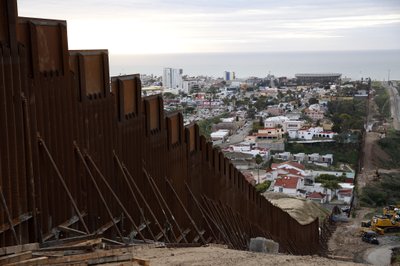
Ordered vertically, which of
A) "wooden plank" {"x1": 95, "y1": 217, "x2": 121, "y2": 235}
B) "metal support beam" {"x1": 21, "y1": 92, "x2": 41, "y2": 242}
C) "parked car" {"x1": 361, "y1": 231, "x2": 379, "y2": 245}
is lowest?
"parked car" {"x1": 361, "y1": 231, "x2": 379, "y2": 245}

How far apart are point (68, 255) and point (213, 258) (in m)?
4.43

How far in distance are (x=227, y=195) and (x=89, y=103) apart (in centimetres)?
1412

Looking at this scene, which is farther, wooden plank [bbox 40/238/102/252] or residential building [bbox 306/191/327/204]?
residential building [bbox 306/191/327/204]

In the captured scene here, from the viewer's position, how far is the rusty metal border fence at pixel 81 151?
1103cm

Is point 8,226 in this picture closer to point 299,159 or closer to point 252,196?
point 252,196

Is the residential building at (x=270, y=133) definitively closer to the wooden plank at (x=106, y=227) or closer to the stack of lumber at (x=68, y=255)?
the wooden plank at (x=106, y=227)

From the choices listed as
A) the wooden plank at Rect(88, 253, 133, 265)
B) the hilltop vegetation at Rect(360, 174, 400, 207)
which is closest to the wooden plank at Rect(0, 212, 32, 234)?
the wooden plank at Rect(88, 253, 133, 265)

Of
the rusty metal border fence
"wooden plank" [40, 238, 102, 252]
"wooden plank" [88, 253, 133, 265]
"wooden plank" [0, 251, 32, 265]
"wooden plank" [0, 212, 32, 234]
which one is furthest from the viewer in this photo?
the rusty metal border fence

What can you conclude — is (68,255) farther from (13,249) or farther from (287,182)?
(287,182)

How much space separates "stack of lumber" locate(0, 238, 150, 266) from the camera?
8695 millimetres

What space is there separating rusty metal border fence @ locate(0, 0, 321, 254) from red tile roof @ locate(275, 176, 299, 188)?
5634 cm

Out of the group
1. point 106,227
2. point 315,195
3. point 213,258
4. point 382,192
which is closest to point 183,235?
point 106,227

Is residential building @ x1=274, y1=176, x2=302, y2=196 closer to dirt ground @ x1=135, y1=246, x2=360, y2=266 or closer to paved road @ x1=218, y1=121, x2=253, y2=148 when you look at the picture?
paved road @ x1=218, y1=121, x2=253, y2=148

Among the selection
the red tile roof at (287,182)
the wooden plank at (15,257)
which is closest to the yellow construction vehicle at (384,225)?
the red tile roof at (287,182)
